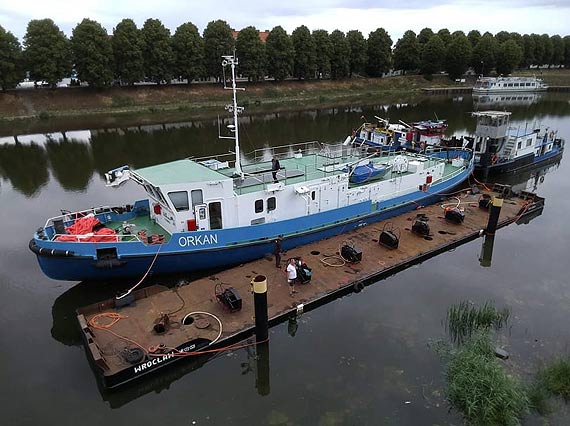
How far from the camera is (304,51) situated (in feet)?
239

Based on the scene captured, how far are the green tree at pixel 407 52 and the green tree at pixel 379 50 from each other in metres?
5.83

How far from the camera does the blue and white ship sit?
13.7m

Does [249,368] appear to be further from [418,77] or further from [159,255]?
[418,77]


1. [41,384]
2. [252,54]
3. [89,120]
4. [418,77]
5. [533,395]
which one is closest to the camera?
[533,395]

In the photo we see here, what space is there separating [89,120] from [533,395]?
2230 inches

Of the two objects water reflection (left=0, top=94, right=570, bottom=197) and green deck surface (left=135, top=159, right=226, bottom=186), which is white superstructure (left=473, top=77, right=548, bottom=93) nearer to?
water reflection (left=0, top=94, right=570, bottom=197)

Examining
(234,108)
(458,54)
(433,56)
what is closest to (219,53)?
(433,56)

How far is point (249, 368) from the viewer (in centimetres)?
1120

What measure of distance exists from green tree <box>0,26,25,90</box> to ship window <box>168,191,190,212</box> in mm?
53018

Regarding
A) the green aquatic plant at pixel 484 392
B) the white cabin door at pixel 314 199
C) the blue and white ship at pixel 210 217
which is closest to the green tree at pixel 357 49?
the blue and white ship at pixel 210 217

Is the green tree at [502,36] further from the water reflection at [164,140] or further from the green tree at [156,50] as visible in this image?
the green tree at [156,50]

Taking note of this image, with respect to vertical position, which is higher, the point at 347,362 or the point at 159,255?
the point at 159,255

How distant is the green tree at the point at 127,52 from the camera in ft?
194

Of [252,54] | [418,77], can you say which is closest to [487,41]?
[418,77]
